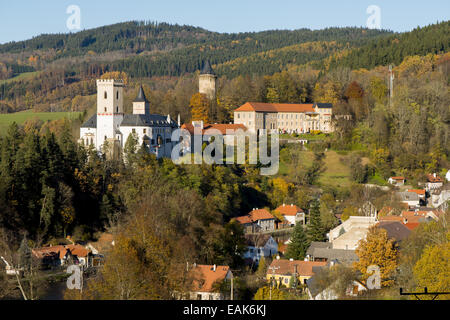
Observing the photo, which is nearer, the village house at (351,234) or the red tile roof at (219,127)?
the village house at (351,234)

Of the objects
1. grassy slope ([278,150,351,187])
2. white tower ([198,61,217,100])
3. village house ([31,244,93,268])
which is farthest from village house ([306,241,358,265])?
white tower ([198,61,217,100])

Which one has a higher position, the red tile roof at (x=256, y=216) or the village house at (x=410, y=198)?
the village house at (x=410, y=198)

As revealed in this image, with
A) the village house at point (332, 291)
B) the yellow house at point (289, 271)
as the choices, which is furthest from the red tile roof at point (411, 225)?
the village house at point (332, 291)

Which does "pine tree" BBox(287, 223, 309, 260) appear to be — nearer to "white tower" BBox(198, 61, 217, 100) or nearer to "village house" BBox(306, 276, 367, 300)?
"village house" BBox(306, 276, 367, 300)

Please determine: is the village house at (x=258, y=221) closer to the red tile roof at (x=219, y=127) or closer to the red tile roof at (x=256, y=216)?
the red tile roof at (x=256, y=216)

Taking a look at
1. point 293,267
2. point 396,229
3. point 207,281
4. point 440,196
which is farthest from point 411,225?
point 207,281

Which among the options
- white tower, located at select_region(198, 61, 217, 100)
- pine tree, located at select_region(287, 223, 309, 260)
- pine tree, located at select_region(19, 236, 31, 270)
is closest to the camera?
pine tree, located at select_region(19, 236, 31, 270)
